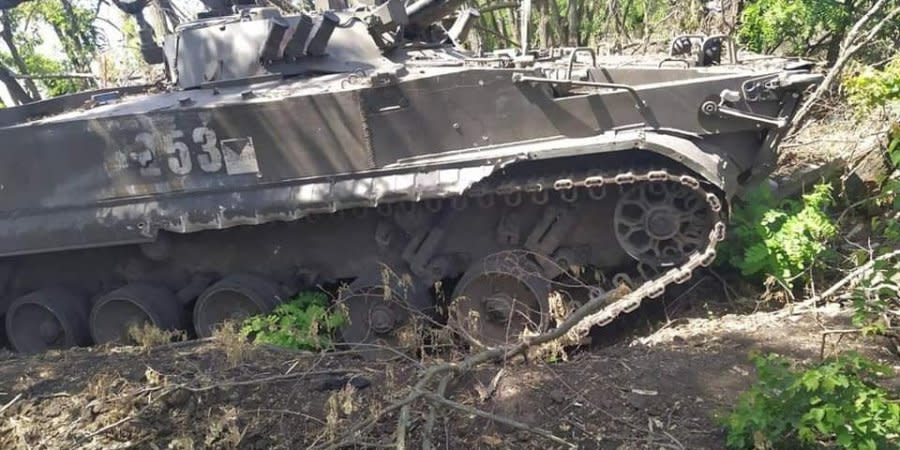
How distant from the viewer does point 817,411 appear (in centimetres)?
350

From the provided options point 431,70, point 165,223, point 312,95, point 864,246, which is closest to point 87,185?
point 165,223

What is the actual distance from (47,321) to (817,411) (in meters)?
7.03

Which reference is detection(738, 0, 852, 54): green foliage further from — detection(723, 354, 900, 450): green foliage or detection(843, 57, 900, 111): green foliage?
detection(723, 354, 900, 450): green foliage

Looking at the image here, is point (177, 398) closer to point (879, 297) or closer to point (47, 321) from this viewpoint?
point (47, 321)

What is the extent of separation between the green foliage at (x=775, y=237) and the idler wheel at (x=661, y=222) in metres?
0.75

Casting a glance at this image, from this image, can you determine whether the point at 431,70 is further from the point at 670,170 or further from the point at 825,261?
the point at 825,261

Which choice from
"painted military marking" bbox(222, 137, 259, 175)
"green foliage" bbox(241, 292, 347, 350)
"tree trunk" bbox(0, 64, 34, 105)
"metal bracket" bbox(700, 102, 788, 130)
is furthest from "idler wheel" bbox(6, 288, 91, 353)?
"tree trunk" bbox(0, 64, 34, 105)

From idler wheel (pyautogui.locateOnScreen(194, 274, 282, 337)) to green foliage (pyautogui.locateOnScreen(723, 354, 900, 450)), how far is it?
14.9 ft

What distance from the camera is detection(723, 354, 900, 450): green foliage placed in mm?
3492

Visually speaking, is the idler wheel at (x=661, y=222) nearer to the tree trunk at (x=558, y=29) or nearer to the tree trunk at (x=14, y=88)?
the tree trunk at (x=558, y=29)

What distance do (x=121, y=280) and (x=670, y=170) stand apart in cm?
530

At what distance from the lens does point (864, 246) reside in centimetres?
711

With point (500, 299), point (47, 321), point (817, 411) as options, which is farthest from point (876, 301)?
point (47, 321)

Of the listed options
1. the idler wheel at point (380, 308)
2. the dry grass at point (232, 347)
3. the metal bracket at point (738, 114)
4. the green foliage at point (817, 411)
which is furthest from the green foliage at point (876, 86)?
the dry grass at point (232, 347)
